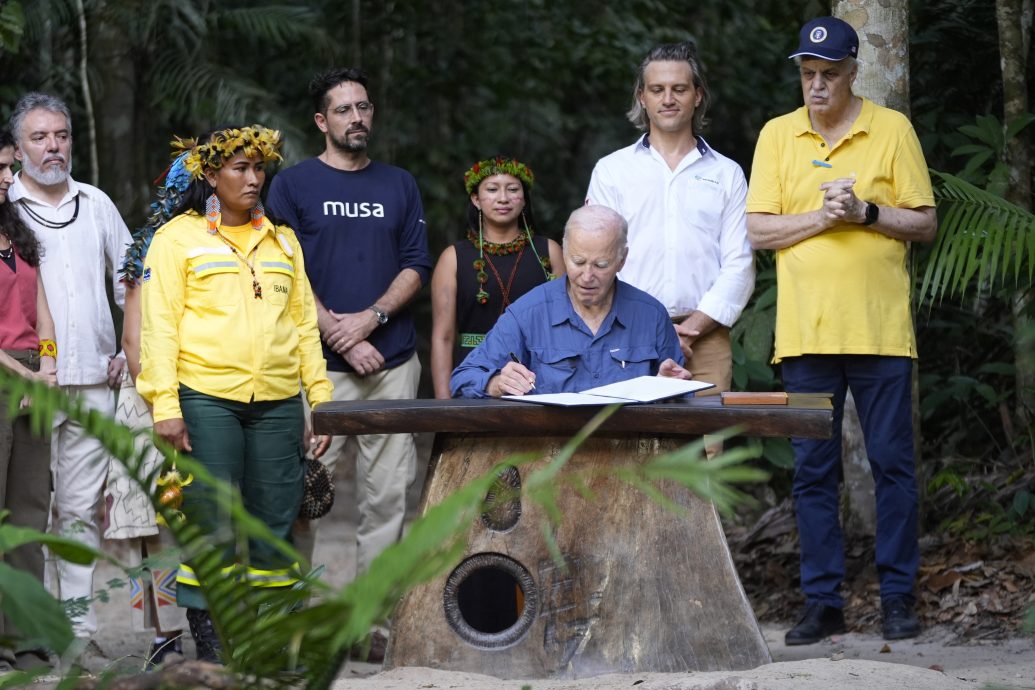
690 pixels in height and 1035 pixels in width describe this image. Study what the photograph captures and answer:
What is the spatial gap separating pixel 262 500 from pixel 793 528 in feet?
9.54

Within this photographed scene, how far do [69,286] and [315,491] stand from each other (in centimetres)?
125

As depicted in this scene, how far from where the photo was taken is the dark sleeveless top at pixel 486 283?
5.67 metres

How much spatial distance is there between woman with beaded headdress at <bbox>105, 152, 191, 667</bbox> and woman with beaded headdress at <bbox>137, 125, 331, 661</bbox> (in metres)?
0.18

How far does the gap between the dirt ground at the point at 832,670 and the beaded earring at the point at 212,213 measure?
1.43 m

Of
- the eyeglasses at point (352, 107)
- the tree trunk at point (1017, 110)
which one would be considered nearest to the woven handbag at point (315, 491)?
the eyeglasses at point (352, 107)

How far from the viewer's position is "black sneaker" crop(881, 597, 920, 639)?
17.1 ft

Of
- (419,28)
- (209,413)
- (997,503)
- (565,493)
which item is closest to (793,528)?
(997,503)

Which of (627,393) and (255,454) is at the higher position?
(627,393)

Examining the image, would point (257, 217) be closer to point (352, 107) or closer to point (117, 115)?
point (352, 107)

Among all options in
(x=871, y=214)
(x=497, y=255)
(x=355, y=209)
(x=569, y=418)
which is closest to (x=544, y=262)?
(x=497, y=255)

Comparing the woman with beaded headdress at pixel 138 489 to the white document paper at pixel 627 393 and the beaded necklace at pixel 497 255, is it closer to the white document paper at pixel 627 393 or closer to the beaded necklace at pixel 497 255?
the beaded necklace at pixel 497 255

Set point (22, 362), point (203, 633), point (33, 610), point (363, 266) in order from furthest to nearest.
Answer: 1. point (363, 266)
2. point (22, 362)
3. point (203, 633)
4. point (33, 610)

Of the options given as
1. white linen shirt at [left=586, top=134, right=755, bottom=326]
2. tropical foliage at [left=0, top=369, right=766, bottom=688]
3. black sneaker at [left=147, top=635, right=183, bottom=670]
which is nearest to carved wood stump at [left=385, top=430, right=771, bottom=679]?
black sneaker at [left=147, top=635, right=183, bottom=670]

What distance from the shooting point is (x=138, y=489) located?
5102 millimetres
